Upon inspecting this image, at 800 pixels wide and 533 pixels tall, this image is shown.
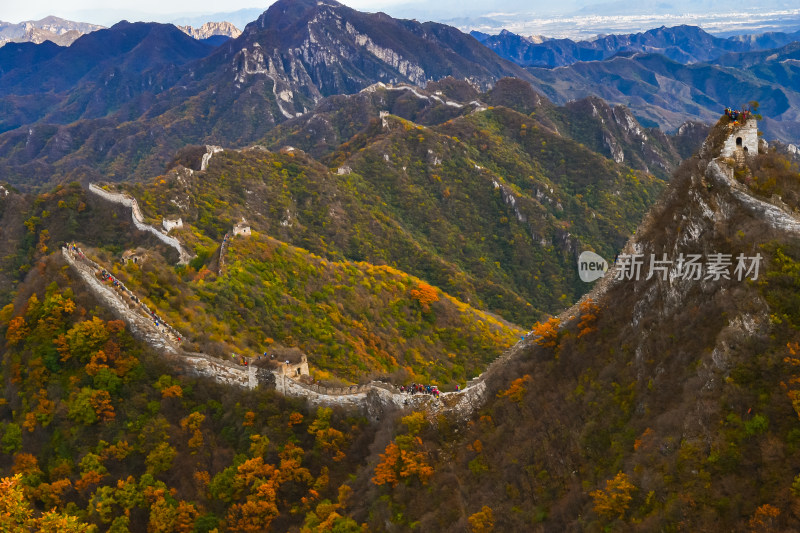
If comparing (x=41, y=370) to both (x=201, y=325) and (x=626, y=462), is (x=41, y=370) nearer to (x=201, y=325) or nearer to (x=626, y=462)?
(x=201, y=325)

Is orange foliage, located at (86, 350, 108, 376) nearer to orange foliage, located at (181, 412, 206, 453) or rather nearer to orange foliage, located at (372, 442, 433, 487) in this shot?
orange foliage, located at (181, 412, 206, 453)

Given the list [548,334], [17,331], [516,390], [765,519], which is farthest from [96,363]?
[765,519]

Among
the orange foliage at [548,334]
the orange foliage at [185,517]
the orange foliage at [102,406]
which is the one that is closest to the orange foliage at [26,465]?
the orange foliage at [102,406]

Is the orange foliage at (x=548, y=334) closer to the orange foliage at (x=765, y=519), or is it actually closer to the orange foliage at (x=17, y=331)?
the orange foliage at (x=765, y=519)

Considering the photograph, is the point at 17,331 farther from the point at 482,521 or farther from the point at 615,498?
the point at 615,498

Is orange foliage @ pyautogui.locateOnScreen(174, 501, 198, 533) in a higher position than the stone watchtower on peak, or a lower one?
lower

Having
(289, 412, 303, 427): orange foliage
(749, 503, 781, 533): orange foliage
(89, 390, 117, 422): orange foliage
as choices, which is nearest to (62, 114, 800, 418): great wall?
(289, 412, 303, 427): orange foliage

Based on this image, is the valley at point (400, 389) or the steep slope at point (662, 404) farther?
the valley at point (400, 389)
